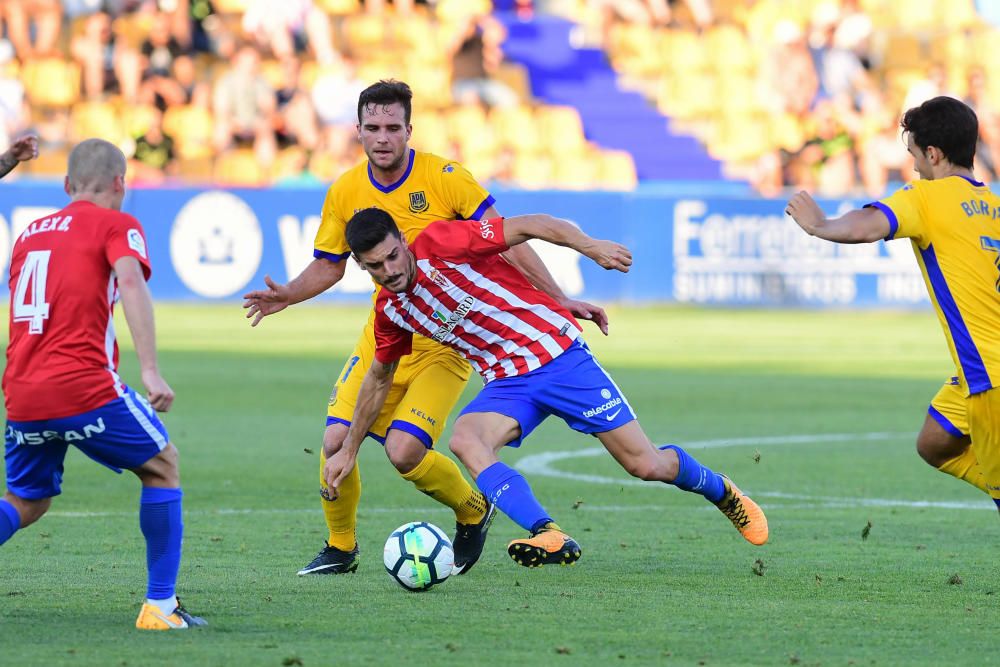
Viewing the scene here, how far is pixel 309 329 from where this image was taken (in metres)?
20.8

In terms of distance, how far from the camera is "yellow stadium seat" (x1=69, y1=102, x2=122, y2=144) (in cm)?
2381

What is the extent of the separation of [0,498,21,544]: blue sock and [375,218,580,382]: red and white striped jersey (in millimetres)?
1646

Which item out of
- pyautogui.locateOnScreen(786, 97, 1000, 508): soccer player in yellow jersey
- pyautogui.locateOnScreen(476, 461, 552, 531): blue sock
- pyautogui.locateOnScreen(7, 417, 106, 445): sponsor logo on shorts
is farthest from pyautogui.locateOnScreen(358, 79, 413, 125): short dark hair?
pyautogui.locateOnScreen(7, 417, 106, 445): sponsor logo on shorts

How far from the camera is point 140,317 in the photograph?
16.9 feet

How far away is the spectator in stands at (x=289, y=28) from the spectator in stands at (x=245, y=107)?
95 centimetres

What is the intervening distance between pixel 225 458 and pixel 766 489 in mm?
3444

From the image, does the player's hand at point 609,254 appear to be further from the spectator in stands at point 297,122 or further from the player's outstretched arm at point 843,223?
the spectator in stands at point 297,122

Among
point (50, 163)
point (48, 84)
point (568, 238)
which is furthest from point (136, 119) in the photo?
point (568, 238)

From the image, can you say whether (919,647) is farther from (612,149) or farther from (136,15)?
(612,149)

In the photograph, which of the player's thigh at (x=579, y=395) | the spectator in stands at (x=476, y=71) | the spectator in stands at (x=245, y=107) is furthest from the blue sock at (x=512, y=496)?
the spectator in stands at (x=476, y=71)

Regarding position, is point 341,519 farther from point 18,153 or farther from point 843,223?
point 843,223

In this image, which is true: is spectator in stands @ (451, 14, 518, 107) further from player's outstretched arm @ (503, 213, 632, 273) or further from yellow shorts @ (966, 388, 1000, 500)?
yellow shorts @ (966, 388, 1000, 500)

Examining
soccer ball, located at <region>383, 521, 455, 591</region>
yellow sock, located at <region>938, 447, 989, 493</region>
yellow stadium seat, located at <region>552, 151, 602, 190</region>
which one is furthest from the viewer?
yellow stadium seat, located at <region>552, 151, 602, 190</region>

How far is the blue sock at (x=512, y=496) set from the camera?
20.5ft
